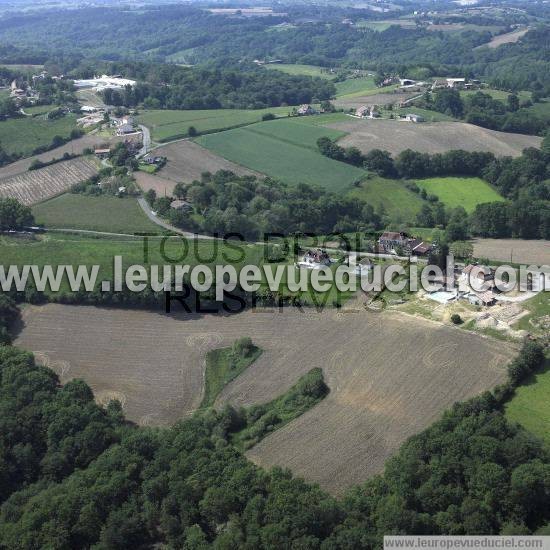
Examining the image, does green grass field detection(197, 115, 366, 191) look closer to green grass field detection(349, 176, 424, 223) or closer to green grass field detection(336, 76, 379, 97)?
green grass field detection(349, 176, 424, 223)

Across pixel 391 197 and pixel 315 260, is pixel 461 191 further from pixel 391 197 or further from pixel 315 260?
pixel 315 260

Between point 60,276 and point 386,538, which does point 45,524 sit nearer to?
point 386,538

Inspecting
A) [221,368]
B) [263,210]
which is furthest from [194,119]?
[221,368]

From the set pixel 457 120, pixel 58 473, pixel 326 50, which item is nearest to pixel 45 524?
pixel 58 473

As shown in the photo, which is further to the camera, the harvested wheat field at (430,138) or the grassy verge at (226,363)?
the harvested wheat field at (430,138)

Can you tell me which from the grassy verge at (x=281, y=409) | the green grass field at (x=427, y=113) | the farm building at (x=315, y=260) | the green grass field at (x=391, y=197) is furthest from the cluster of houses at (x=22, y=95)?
the grassy verge at (x=281, y=409)

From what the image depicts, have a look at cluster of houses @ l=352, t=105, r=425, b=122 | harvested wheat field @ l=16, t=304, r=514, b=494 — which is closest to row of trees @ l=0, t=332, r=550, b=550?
harvested wheat field @ l=16, t=304, r=514, b=494

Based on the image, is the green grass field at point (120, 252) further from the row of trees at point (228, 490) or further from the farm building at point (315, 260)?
the row of trees at point (228, 490)
